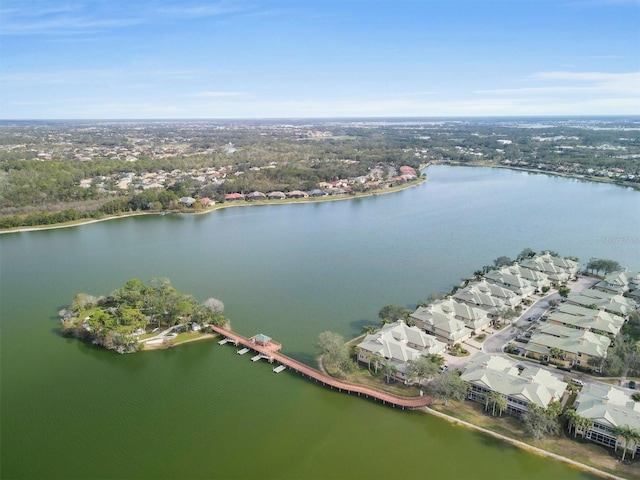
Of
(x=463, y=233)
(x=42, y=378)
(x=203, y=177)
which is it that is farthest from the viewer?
(x=203, y=177)

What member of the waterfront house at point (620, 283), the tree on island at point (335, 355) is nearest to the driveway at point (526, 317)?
the waterfront house at point (620, 283)

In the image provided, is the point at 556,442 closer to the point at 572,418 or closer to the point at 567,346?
the point at 572,418

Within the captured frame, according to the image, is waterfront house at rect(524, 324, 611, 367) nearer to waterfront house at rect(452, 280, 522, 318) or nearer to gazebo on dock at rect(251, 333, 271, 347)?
waterfront house at rect(452, 280, 522, 318)

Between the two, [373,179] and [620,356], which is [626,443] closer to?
[620,356]

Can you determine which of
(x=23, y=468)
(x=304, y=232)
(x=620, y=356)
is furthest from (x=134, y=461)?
(x=304, y=232)

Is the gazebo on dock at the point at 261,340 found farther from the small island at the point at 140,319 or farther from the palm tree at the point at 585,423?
the palm tree at the point at 585,423

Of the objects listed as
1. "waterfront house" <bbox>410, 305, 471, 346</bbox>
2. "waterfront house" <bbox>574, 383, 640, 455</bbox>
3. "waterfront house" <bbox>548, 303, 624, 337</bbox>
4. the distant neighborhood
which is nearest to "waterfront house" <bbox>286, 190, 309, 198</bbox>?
the distant neighborhood
